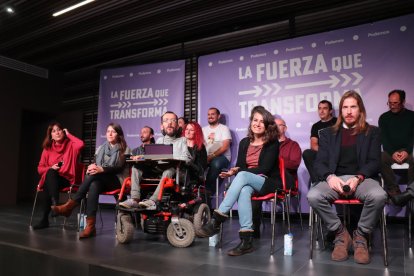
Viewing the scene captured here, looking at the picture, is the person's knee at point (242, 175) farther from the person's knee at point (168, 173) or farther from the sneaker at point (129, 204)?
the sneaker at point (129, 204)

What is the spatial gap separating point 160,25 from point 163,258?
389 centimetres

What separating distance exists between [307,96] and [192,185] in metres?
2.31

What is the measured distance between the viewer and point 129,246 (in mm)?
2734

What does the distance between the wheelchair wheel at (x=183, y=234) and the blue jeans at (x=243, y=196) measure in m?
0.33

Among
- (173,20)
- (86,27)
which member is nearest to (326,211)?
(173,20)

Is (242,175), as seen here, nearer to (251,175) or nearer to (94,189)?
(251,175)

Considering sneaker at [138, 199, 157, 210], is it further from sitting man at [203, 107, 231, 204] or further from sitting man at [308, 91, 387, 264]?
sitting man at [203, 107, 231, 204]

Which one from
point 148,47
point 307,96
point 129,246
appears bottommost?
point 129,246

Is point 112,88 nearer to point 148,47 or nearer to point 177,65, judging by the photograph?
point 148,47

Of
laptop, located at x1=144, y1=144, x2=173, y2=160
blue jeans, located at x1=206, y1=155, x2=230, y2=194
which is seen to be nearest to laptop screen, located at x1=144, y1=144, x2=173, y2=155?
laptop, located at x1=144, y1=144, x2=173, y2=160

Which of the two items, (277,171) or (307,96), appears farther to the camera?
(307,96)

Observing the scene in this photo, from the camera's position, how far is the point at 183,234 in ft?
8.79

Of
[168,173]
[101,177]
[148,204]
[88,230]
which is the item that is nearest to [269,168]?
[168,173]

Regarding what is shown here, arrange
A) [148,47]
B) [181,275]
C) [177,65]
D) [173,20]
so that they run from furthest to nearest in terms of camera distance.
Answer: [148,47] < [177,65] < [173,20] < [181,275]
